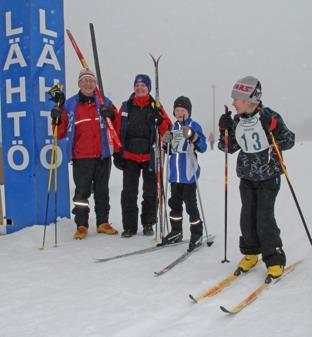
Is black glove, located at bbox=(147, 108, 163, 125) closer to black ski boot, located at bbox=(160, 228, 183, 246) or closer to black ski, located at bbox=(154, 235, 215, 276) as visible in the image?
black ski boot, located at bbox=(160, 228, 183, 246)

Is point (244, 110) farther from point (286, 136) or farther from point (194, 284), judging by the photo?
point (194, 284)

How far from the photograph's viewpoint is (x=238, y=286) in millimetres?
3664

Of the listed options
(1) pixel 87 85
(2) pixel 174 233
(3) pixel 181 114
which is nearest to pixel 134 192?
(2) pixel 174 233

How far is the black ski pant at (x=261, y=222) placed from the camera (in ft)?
12.8

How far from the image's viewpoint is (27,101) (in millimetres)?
5859

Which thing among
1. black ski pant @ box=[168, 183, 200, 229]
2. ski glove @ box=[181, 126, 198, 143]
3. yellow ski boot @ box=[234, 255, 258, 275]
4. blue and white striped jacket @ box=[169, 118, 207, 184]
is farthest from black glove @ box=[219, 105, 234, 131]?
yellow ski boot @ box=[234, 255, 258, 275]

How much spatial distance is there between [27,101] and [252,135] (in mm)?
3328

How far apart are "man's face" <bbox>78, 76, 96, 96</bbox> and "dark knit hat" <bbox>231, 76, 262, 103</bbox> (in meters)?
2.29

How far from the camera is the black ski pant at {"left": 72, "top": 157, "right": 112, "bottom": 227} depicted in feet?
18.4

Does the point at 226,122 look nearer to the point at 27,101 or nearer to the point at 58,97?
the point at 58,97

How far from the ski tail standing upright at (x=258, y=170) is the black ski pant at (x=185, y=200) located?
3.43 feet

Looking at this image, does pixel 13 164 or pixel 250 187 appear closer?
pixel 250 187

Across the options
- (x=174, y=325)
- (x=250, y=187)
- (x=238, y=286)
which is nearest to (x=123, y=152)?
(x=250, y=187)

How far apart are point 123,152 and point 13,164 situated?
5.24 ft
